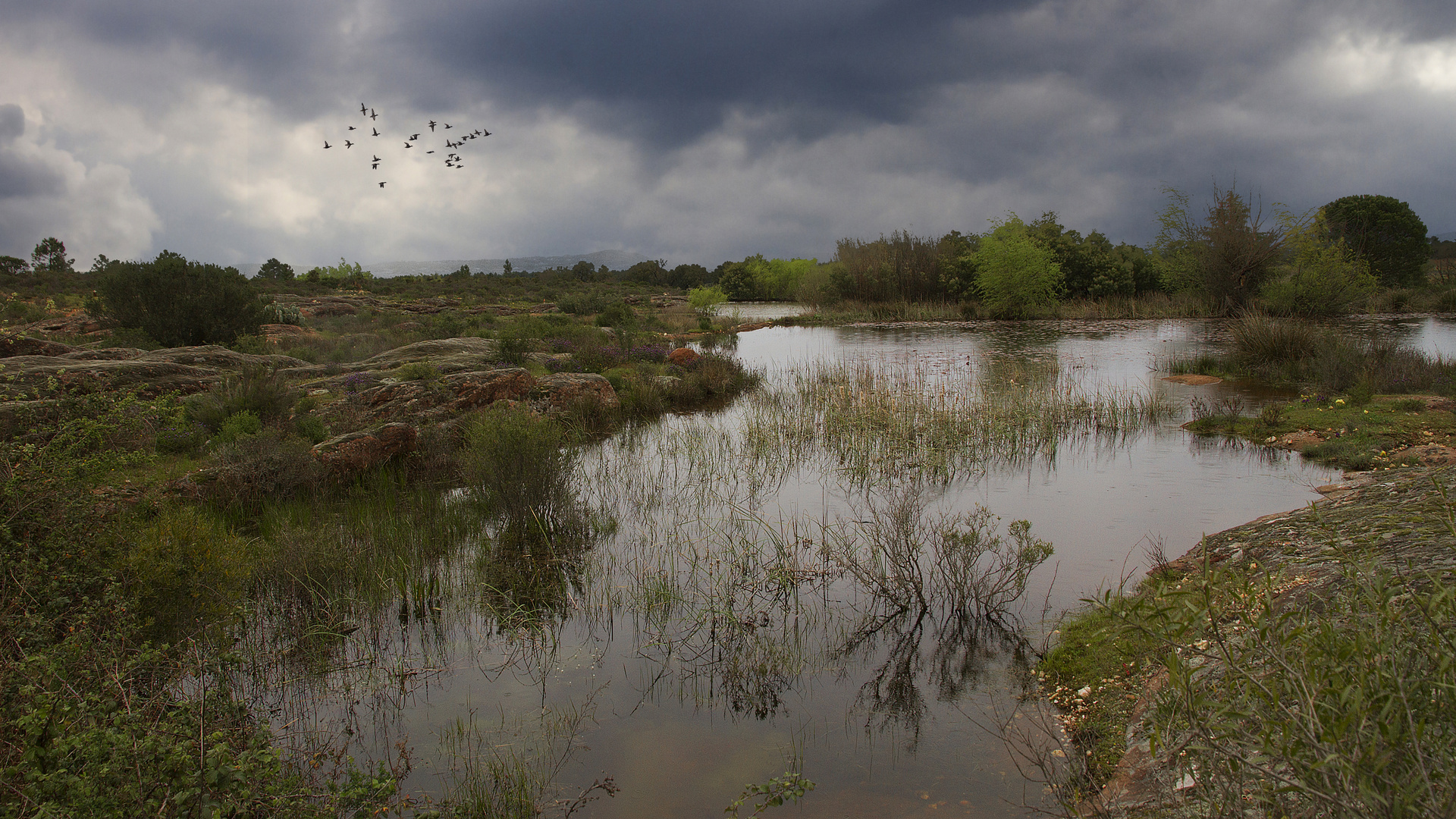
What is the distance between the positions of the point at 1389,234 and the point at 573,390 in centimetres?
7016

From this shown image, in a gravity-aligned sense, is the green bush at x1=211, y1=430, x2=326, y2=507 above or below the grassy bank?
below

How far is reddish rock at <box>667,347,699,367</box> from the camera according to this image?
20.8 meters

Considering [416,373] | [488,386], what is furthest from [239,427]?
[488,386]

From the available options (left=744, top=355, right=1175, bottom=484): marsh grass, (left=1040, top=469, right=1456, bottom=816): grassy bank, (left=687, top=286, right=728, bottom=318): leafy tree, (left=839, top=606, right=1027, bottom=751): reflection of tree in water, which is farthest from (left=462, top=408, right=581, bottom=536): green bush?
(left=687, top=286, right=728, bottom=318): leafy tree

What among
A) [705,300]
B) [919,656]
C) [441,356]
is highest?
[705,300]

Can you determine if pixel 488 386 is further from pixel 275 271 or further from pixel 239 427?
pixel 275 271

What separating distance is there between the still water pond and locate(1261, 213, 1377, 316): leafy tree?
2403 cm

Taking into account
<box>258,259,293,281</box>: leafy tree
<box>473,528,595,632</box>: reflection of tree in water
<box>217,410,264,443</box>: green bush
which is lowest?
<box>473,528,595,632</box>: reflection of tree in water

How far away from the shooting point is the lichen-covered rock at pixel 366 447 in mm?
9234

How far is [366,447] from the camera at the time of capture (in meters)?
9.64

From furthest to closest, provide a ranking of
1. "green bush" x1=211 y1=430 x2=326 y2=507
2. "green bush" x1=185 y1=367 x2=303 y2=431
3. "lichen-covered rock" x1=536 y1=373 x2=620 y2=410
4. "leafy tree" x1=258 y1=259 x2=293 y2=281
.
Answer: "leafy tree" x1=258 y1=259 x2=293 y2=281 → "lichen-covered rock" x1=536 y1=373 x2=620 y2=410 → "green bush" x1=185 y1=367 x2=303 y2=431 → "green bush" x1=211 y1=430 x2=326 y2=507

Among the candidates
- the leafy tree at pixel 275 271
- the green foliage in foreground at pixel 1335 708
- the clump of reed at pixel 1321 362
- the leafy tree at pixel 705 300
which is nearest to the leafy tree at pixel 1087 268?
the leafy tree at pixel 705 300

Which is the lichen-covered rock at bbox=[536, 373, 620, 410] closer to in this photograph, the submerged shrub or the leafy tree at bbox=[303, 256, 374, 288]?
the submerged shrub

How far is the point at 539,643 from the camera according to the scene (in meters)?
5.33
